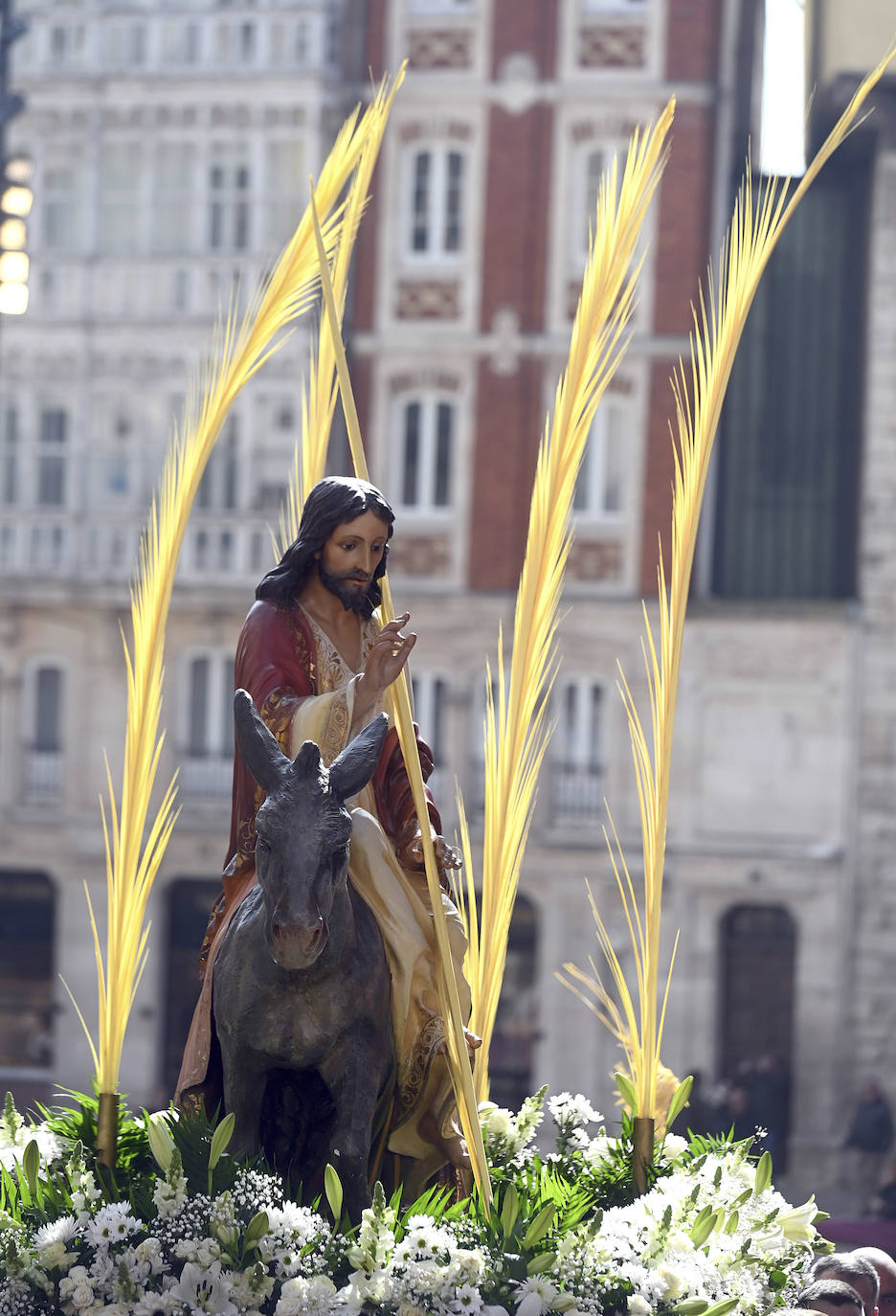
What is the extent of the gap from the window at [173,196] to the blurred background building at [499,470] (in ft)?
0.14

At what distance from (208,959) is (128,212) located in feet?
73.2

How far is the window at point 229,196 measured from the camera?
26781mm

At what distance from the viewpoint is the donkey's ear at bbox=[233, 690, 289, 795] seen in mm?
5461

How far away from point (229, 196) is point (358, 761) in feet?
73.3

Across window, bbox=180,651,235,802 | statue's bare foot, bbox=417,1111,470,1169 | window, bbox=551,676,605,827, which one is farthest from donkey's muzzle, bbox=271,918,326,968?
window, bbox=180,651,235,802

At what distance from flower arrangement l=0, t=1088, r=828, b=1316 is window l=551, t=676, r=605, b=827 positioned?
19621 mm

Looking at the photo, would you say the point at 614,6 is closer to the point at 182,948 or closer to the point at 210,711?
the point at 210,711

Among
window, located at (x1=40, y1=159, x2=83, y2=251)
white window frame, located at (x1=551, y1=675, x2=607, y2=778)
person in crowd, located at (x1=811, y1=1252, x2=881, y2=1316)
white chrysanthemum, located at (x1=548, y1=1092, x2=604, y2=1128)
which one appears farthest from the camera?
window, located at (x1=40, y1=159, x2=83, y2=251)

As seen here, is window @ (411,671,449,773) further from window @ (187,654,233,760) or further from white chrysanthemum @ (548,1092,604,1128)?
white chrysanthemum @ (548,1092,604,1128)

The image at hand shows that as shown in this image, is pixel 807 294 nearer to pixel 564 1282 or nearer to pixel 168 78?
pixel 168 78

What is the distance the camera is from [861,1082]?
978 inches

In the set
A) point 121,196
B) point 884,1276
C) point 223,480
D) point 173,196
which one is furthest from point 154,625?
point 121,196

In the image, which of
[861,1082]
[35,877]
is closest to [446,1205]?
[861,1082]

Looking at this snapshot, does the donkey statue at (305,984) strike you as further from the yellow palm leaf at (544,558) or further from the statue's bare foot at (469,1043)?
the yellow palm leaf at (544,558)
